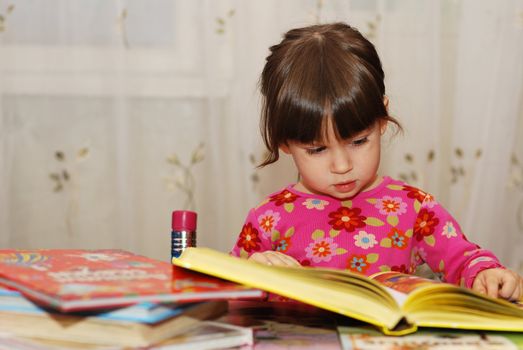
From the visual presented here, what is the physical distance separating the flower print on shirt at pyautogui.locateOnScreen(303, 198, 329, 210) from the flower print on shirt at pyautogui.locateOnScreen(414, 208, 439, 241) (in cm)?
15

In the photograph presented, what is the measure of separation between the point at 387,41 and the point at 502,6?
0.29 metres

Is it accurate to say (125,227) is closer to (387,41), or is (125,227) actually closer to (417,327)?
(387,41)

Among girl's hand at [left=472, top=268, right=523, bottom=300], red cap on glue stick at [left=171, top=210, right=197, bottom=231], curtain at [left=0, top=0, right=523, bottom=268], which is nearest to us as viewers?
girl's hand at [left=472, top=268, right=523, bottom=300]

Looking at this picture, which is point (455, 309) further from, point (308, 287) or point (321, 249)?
point (321, 249)

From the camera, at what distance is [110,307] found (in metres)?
Answer: 0.67

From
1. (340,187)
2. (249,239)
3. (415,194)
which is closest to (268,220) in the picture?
(249,239)

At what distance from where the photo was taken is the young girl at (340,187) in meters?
1.09

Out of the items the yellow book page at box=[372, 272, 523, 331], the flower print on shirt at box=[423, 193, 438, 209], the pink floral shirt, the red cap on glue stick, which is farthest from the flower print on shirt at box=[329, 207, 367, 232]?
the yellow book page at box=[372, 272, 523, 331]

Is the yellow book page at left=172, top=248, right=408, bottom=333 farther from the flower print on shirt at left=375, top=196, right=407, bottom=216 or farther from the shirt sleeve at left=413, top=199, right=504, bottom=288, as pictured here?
the flower print on shirt at left=375, top=196, right=407, bottom=216

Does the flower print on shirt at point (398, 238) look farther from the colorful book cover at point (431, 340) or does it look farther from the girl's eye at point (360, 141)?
the colorful book cover at point (431, 340)

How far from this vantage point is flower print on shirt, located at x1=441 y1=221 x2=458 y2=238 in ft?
3.73

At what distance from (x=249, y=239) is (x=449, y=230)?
320 millimetres

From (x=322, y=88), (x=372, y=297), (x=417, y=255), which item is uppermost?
(x=322, y=88)

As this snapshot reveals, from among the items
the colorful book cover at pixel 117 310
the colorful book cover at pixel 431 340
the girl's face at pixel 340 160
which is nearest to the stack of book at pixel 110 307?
the colorful book cover at pixel 117 310
